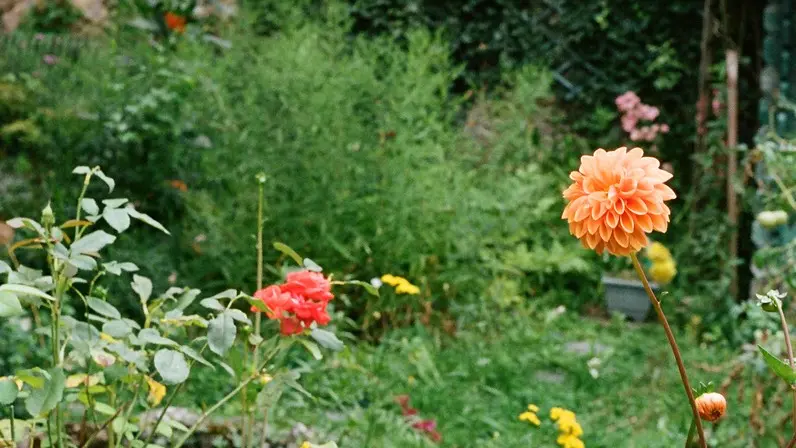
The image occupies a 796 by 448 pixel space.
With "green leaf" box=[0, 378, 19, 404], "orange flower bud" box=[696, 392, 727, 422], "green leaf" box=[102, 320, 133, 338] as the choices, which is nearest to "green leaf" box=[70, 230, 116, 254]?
"green leaf" box=[102, 320, 133, 338]

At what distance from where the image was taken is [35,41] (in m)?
5.22

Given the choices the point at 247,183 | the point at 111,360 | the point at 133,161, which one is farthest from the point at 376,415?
the point at 133,161

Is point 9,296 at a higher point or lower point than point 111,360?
higher

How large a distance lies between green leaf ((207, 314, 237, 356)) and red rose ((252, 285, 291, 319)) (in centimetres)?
9

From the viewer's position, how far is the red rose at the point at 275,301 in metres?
1.47

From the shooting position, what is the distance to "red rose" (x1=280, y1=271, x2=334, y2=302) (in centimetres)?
148

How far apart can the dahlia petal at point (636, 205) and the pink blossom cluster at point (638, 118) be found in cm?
433

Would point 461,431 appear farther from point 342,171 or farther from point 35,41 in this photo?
point 35,41

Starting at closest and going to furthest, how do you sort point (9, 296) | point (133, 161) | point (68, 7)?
1. point (9, 296)
2. point (133, 161)
3. point (68, 7)

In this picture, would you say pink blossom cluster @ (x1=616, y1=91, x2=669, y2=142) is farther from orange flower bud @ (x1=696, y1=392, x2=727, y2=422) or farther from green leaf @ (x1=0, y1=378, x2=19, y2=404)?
green leaf @ (x1=0, y1=378, x2=19, y2=404)

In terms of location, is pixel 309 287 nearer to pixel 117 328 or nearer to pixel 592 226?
pixel 117 328

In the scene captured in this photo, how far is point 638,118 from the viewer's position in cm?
540

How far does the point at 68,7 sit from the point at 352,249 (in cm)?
299

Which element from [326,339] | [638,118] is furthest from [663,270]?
[326,339]
